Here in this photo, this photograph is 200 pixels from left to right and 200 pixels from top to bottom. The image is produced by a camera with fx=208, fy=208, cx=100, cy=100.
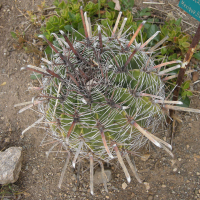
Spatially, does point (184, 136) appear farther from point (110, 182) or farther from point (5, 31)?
point (5, 31)

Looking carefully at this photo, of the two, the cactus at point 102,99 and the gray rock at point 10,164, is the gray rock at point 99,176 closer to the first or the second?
the cactus at point 102,99

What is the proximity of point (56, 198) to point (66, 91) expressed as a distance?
847 mm

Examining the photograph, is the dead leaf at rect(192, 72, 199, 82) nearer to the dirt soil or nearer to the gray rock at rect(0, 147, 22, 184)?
the dirt soil

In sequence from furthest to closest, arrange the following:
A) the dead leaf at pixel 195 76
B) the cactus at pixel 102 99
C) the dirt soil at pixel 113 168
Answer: the dead leaf at pixel 195 76 → the dirt soil at pixel 113 168 → the cactus at pixel 102 99

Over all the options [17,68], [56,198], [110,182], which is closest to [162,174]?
[110,182]

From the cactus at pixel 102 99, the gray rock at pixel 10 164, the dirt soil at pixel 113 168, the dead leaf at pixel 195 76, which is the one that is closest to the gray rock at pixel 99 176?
the dirt soil at pixel 113 168

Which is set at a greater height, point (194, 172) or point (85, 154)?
point (85, 154)

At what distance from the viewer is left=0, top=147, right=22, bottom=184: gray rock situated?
1.40 meters

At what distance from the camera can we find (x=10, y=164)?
4.68 ft

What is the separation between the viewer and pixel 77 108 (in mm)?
959

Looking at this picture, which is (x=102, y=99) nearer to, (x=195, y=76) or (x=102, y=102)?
(x=102, y=102)

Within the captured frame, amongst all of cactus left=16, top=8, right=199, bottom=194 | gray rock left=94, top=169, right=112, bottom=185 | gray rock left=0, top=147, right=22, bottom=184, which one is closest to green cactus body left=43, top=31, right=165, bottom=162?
cactus left=16, top=8, right=199, bottom=194

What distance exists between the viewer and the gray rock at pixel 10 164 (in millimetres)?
1396

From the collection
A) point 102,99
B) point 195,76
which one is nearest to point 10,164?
point 102,99
